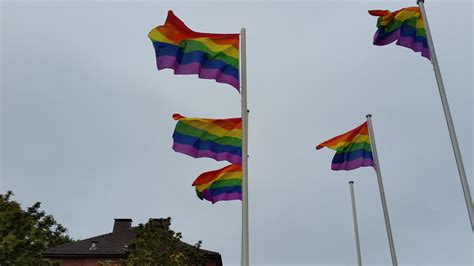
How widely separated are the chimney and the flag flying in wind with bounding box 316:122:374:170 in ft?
136

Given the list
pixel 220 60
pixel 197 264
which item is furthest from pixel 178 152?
pixel 197 264

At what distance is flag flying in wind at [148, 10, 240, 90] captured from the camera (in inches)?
464

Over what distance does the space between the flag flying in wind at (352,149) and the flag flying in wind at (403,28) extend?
3740mm

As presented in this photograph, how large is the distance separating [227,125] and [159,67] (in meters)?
2.24

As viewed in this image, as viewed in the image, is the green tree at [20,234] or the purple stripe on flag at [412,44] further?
the green tree at [20,234]

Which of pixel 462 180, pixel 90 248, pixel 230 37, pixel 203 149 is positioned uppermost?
pixel 90 248

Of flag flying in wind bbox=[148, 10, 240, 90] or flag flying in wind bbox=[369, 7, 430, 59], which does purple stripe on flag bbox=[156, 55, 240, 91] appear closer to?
flag flying in wind bbox=[148, 10, 240, 90]


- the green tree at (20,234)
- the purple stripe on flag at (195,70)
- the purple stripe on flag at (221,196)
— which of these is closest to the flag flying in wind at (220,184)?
the purple stripe on flag at (221,196)

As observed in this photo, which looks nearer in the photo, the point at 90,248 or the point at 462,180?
the point at 462,180

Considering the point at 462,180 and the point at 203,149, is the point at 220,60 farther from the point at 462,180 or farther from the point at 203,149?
the point at 462,180

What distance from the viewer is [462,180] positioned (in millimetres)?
11562

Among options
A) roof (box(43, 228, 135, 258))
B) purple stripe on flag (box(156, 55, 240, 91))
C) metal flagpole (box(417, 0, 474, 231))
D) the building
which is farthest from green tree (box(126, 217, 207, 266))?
roof (box(43, 228, 135, 258))

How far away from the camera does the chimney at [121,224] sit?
5364cm

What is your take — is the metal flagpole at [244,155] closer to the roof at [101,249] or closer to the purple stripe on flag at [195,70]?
the purple stripe on flag at [195,70]
